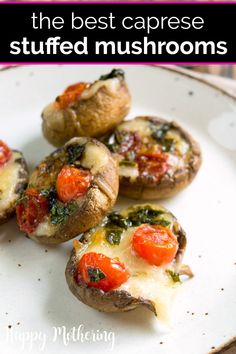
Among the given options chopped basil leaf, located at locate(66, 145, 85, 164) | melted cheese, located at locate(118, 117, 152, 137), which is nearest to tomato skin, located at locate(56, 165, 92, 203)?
chopped basil leaf, located at locate(66, 145, 85, 164)

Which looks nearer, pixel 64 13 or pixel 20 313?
pixel 20 313

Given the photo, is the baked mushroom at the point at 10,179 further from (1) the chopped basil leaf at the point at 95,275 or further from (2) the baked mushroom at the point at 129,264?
(1) the chopped basil leaf at the point at 95,275

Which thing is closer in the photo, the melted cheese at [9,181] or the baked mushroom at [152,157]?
the melted cheese at [9,181]

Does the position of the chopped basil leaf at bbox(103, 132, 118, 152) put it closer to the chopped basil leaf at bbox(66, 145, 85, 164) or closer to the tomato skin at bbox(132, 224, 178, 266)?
the chopped basil leaf at bbox(66, 145, 85, 164)

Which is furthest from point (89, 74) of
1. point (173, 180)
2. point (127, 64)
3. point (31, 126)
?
point (173, 180)

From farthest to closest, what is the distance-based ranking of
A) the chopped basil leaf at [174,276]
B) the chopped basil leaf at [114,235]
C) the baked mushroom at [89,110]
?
the baked mushroom at [89,110] < the chopped basil leaf at [114,235] < the chopped basil leaf at [174,276]

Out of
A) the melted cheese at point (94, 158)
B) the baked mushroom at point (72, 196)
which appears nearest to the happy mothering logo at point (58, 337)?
the baked mushroom at point (72, 196)

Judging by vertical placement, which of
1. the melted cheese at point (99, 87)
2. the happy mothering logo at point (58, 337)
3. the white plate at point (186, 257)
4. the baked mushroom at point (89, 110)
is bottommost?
the happy mothering logo at point (58, 337)

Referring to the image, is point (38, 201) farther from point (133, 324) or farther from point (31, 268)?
point (133, 324)
